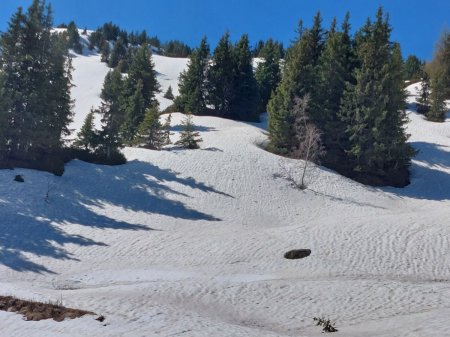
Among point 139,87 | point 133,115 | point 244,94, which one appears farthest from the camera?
point 244,94

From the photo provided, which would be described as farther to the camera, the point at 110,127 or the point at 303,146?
the point at 303,146

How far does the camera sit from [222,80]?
199 feet

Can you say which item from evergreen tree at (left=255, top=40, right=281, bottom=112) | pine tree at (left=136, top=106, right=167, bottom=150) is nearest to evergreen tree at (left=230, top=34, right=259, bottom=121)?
evergreen tree at (left=255, top=40, right=281, bottom=112)

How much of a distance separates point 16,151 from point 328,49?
28949 mm

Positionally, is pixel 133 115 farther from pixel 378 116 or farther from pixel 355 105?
pixel 378 116

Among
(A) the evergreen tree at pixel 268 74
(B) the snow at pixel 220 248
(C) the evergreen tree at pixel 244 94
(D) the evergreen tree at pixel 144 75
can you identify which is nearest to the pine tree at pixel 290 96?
(B) the snow at pixel 220 248

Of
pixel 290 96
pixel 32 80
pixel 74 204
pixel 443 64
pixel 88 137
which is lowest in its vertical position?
pixel 74 204

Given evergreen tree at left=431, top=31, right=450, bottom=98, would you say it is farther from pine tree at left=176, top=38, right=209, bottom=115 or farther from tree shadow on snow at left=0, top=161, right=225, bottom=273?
tree shadow on snow at left=0, top=161, right=225, bottom=273

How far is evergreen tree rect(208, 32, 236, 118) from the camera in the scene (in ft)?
199

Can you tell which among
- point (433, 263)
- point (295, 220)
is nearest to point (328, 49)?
point (295, 220)

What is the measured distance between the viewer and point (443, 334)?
1062 cm

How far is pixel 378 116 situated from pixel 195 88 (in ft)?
86.0

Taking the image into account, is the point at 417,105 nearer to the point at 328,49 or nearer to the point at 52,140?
the point at 328,49

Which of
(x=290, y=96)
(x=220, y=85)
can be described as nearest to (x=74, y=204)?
(x=290, y=96)
